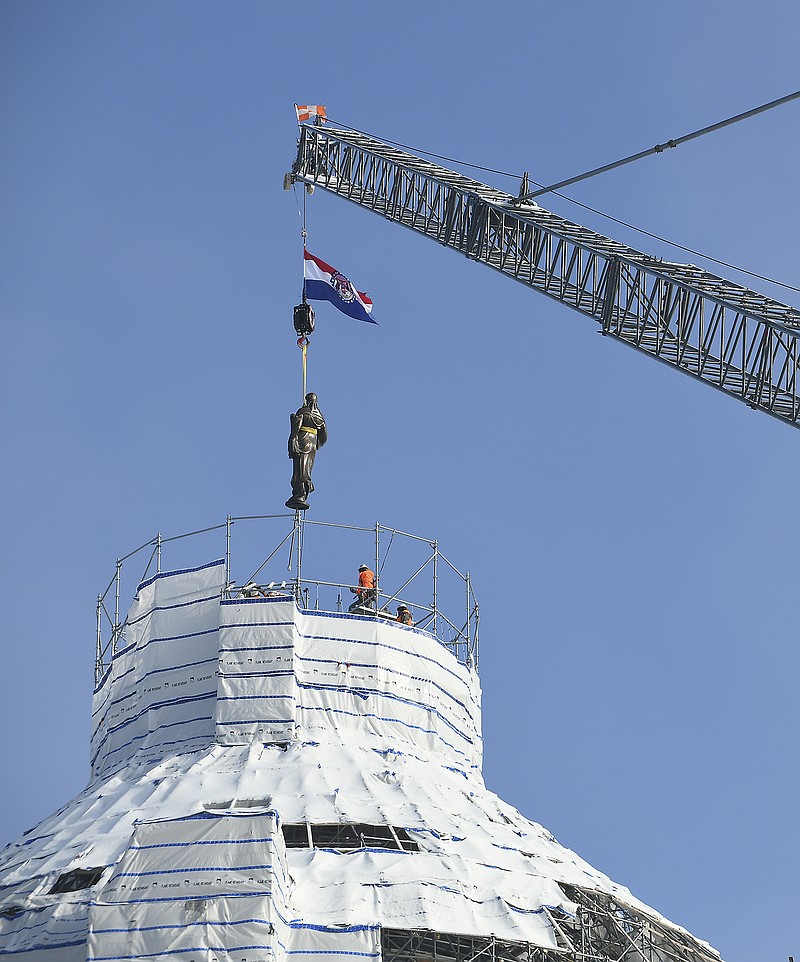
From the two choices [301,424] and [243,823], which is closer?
[243,823]

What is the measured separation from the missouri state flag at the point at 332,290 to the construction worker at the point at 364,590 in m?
13.7

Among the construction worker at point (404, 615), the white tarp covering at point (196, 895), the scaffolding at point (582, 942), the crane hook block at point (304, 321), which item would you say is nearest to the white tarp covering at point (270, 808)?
the white tarp covering at point (196, 895)

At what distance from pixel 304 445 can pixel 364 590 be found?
6.38 m

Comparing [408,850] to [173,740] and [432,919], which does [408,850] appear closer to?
[432,919]

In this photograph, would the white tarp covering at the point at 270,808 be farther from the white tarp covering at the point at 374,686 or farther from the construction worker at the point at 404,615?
the construction worker at the point at 404,615

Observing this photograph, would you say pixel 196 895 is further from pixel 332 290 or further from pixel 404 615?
pixel 332 290

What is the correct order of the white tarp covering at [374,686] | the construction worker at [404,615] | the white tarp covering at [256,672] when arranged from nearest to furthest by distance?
the white tarp covering at [256,672] → the white tarp covering at [374,686] → the construction worker at [404,615]

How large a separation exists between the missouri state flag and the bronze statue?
7523 millimetres

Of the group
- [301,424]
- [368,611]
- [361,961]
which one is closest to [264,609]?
[368,611]

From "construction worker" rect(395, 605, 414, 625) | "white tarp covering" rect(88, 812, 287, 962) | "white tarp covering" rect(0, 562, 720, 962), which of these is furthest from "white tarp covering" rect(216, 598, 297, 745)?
"white tarp covering" rect(88, 812, 287, 962)

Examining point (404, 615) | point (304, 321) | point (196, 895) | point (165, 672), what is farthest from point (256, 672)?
point (304, 321)

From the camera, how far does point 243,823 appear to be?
153ft

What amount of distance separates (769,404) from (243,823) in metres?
22.2

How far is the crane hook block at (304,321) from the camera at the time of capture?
7119 cm
